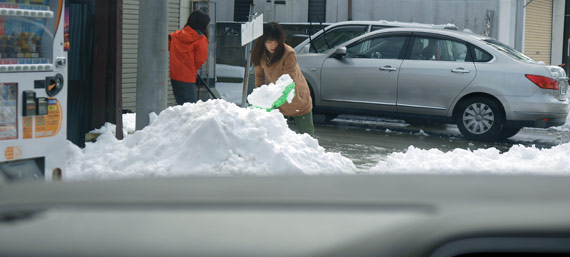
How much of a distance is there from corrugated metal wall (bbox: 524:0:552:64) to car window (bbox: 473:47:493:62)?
12889 mm

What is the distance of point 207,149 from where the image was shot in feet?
25.0

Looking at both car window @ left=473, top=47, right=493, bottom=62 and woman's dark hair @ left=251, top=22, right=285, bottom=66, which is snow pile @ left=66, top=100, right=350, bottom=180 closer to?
woman's dark hair @ left=251, top=22, right=285, bottom=66

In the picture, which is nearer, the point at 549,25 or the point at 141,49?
the point at 141,49

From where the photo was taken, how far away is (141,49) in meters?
8.20

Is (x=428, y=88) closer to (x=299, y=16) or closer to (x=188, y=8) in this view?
(x=188, y=8)

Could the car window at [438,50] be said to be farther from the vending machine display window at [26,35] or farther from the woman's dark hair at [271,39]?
the vending machine display window at [26,35]

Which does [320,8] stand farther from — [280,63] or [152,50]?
[152,50]

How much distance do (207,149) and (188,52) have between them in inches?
116

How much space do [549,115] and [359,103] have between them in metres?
2.81

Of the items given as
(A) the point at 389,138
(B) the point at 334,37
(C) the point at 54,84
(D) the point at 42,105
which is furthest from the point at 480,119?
(D) the point at 42,105

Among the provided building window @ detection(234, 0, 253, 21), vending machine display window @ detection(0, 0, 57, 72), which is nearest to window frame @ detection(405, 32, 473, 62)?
vending machine display window @ detection(0, 0, 57, 72)

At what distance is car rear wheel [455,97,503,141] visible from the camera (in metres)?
11.9

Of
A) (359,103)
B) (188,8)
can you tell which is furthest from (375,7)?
(359,103)

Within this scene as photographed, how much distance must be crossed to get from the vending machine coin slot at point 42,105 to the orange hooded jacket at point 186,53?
14.4ft
